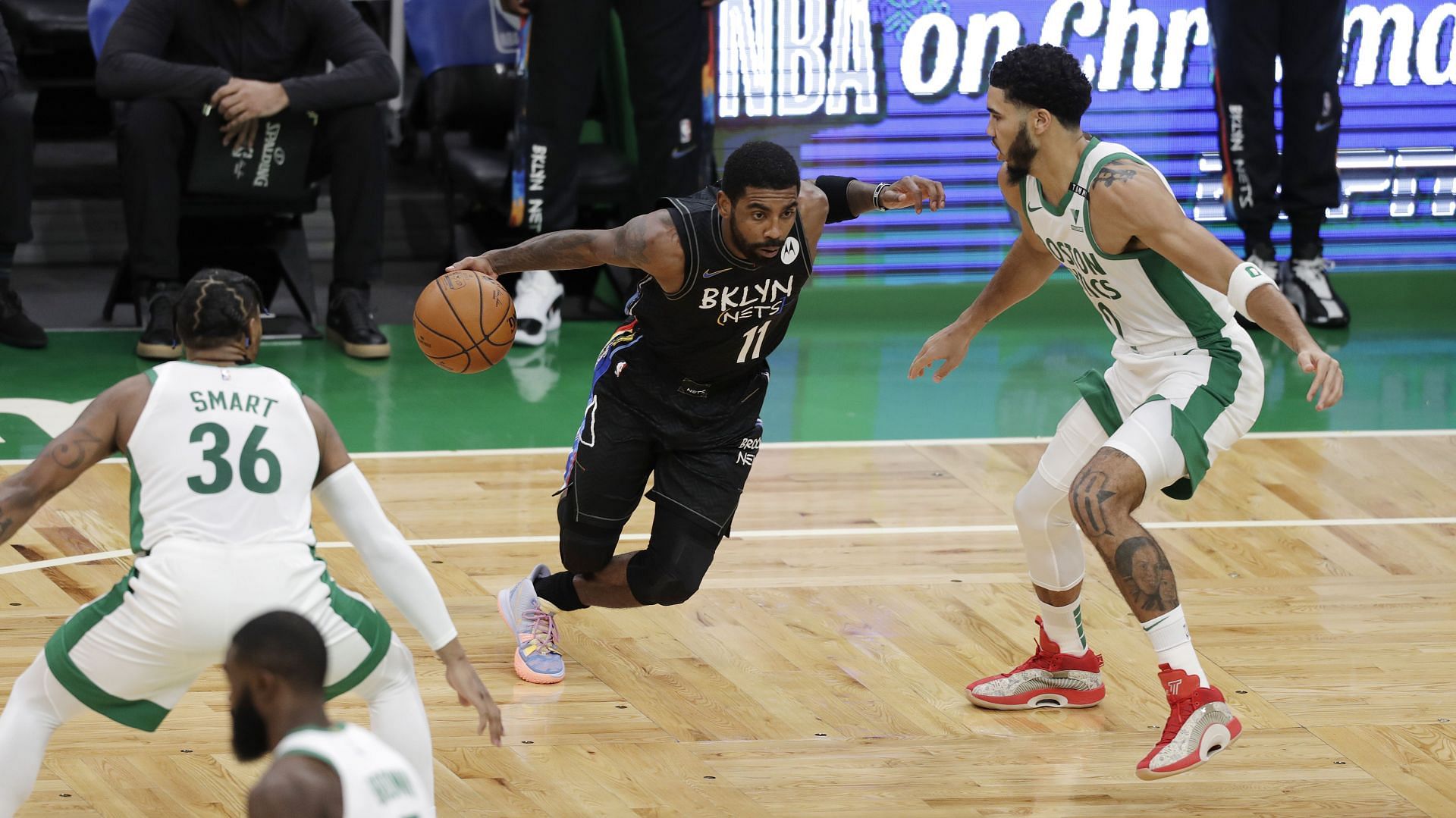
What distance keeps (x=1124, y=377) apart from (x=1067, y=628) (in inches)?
28.1

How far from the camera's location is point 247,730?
273 cm

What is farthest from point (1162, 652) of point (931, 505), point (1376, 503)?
point (1376, 503)

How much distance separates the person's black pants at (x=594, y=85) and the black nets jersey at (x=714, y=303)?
3.68 meters

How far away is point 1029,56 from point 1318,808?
6.48 feet

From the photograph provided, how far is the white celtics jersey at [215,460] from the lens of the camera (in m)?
3.29

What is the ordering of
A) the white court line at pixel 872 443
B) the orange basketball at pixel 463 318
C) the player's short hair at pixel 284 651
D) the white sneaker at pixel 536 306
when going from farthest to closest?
the white sneaker at pixel 536 306 < the white court line at pixel 872 443 < the orange basketball at pixel 463 318 < the player's short hair at pixel 284 651

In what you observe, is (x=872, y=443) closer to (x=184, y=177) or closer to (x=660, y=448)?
(x=660, y=448)

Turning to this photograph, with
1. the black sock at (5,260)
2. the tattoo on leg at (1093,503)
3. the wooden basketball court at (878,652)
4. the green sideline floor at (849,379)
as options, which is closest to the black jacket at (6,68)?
the black sock at (5,260)

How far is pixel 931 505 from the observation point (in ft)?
20.9

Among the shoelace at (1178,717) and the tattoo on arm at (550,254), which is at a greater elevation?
the tattoo on arm at (550,254)

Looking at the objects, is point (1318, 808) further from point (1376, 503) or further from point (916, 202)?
point (1376, 503)

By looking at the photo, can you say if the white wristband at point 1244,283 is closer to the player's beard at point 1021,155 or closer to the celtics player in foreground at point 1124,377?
the celtics player in foreground at point 1124,377

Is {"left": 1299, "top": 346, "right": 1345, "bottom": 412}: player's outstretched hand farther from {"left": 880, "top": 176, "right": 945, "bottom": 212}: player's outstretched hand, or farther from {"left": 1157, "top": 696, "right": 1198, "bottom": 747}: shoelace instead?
{"left": 880, "top": 176, "right": 945, "bottom": 212}: player's outstretched hand

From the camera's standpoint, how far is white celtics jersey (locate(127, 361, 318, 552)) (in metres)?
3.29
